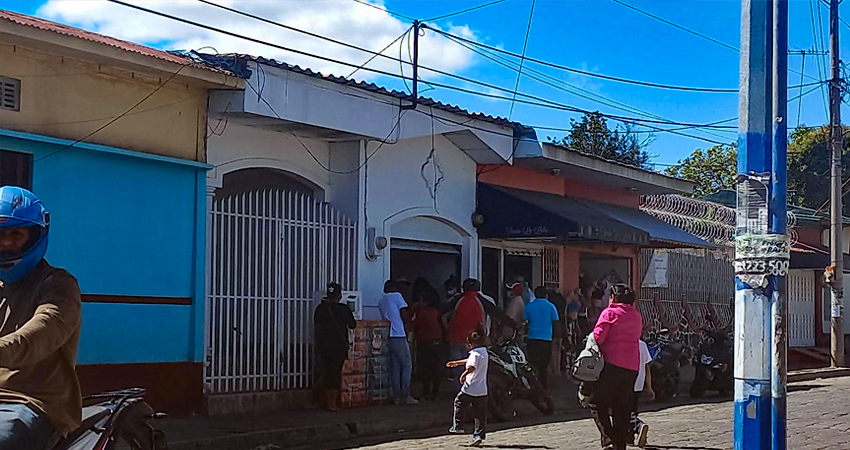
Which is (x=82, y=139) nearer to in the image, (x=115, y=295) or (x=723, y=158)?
(x=115, y=295)

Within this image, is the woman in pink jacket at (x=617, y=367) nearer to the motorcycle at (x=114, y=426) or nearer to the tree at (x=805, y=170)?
the motorcycle at (x=114, y=426)

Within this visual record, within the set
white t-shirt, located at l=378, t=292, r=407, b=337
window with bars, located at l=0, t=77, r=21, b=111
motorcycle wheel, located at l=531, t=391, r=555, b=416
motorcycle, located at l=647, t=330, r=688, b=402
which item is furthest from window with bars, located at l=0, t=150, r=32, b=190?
motorcycle, located at l=647, t=330, r=688, b=402

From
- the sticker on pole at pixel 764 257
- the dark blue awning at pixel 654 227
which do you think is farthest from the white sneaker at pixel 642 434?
the dark blue awning at pixel 654 227

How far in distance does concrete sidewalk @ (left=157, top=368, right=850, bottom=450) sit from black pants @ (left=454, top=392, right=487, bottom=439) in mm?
1540

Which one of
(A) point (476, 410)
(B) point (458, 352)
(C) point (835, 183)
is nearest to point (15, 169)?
(A) point (476, 410)

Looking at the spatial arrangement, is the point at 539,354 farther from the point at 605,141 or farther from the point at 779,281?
the point at 605,141

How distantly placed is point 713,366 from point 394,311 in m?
5.73

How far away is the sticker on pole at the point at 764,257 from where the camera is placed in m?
5.18

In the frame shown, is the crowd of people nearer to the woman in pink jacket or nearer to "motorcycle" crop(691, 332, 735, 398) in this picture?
the woman in pink jacket

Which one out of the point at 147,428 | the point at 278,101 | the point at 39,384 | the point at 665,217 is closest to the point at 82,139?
the point at 278,101

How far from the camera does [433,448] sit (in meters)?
11.0

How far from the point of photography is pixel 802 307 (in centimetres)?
2997

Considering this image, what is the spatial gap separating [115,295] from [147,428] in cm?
680

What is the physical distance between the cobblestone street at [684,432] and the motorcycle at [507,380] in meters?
0.51
